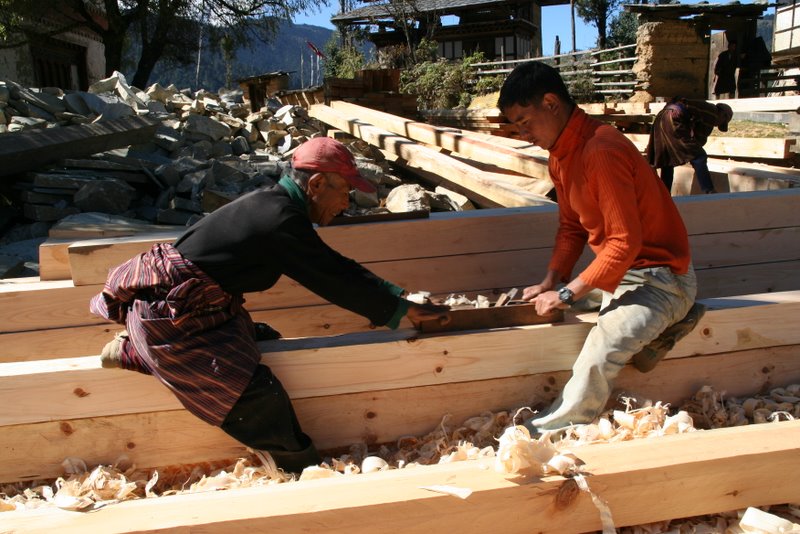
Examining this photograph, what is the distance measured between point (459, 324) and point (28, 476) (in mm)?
1658

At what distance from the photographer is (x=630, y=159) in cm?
239

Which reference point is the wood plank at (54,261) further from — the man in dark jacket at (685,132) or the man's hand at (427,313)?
the man in dark jacket at (685,132)

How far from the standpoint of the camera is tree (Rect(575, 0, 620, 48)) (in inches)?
1378

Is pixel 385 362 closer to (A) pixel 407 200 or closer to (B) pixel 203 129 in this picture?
(A) pixel 407 200

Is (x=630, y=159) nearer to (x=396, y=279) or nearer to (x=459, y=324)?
(x=459, y=324)

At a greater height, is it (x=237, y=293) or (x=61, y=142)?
(x=61, y=142)

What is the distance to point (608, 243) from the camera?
2.40m

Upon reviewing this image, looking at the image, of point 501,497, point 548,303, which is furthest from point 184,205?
point 501,497

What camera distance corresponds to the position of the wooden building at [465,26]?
29.5 meters

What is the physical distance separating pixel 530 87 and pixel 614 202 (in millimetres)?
508

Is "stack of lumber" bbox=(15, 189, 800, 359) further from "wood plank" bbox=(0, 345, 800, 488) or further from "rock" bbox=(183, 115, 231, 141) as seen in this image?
"rock" bbox=(183, 115, 231, 141)

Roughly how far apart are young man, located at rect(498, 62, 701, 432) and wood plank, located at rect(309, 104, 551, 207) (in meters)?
1.52

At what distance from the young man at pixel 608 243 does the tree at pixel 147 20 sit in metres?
14.9

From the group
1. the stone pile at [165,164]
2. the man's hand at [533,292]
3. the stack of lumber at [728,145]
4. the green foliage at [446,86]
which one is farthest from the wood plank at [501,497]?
the green foliage at [446,86]
